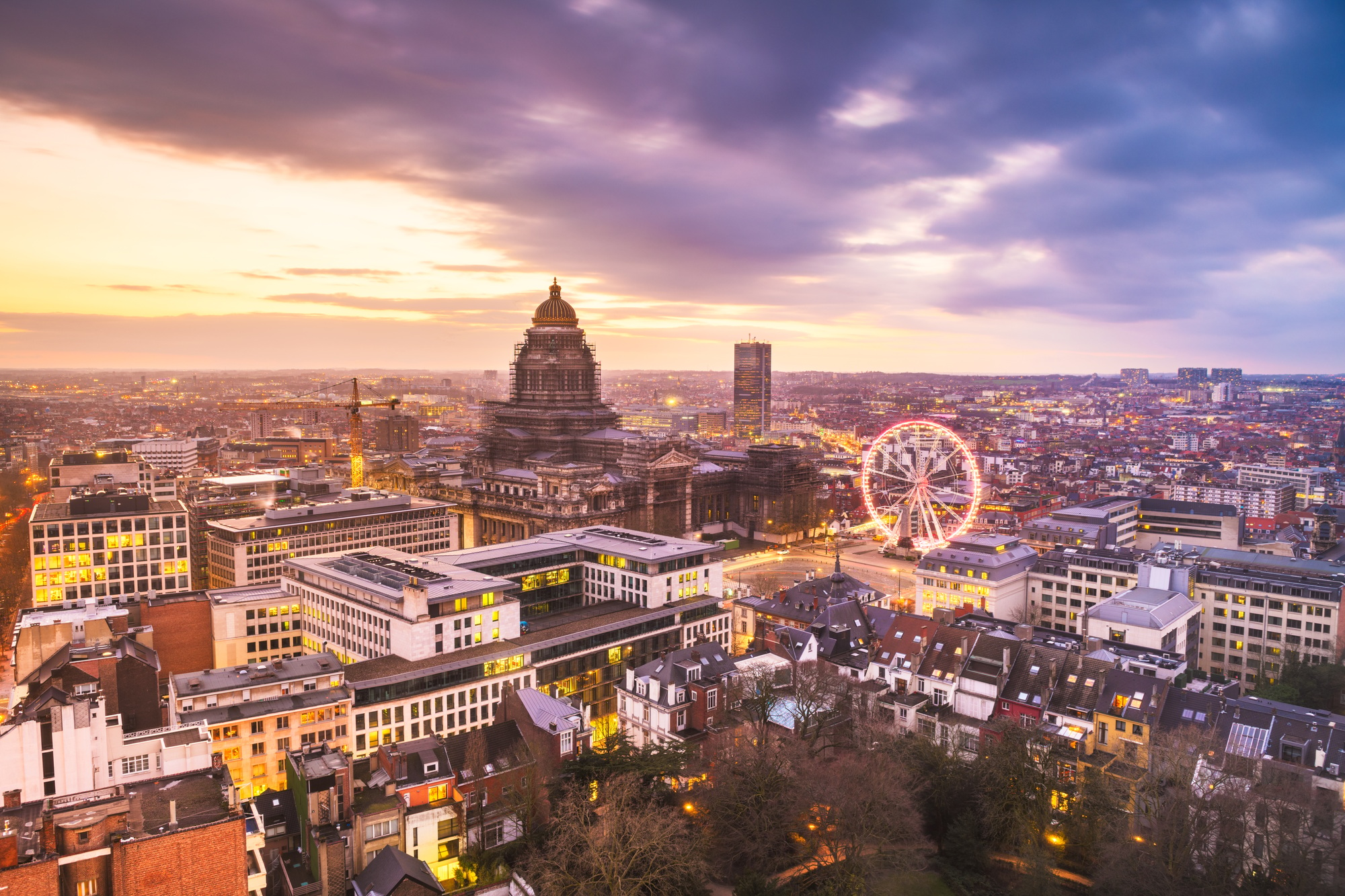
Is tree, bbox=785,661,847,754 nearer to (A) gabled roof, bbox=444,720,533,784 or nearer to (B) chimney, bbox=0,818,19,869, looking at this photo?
(A) gabled roof, bbox=444,720,533,784

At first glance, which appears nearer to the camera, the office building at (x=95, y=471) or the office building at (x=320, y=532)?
the office building at (x=320, y=532)

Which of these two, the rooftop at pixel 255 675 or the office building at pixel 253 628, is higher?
the rooftop at pixel 255 675

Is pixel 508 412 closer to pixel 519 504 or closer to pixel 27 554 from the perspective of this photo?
pixel 519 504

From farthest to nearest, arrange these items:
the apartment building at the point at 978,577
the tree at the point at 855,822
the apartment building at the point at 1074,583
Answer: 1. the apartment building at the point at 978,577
2. the apartment building at the point at 1074,583
3. the tree at the point at 855,822

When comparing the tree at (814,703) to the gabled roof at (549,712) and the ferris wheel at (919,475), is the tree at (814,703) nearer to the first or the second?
the gabled roof at (549,712)

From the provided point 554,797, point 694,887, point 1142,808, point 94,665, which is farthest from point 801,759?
point 94,665

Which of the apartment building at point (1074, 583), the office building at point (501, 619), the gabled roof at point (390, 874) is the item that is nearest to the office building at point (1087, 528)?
the apartment building at point (1074, 583)

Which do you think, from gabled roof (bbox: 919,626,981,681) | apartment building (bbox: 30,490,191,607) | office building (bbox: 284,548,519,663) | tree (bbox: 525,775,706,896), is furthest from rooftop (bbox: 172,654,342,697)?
gabled roof (bbox: 919,626,981,681)
